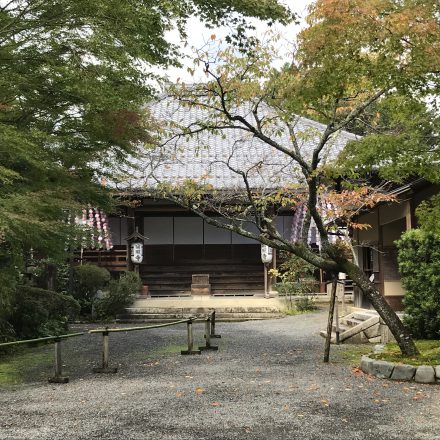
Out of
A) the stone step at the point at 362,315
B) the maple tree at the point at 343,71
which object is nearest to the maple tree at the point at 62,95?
the maple tree at the point at 343,71

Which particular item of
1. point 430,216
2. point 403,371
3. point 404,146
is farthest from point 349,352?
point 404,146

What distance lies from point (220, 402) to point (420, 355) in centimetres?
333

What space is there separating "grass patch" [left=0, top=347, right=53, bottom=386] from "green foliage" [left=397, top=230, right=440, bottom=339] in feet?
21.8

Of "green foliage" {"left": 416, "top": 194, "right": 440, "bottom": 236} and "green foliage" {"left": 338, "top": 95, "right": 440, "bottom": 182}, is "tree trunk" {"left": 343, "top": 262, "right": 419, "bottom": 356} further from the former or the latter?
"green foliage" {"left": 338, "top": 95, "right": 440, "bottom": 182}

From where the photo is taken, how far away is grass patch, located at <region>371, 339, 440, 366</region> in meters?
6.98

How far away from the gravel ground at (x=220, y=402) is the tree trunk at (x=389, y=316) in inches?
31.1

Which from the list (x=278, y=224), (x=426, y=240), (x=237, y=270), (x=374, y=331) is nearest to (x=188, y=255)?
(x=237, y=270)

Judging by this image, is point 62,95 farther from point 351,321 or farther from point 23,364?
point 351,321

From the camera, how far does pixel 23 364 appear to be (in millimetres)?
8961

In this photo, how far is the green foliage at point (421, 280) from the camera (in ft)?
29.6

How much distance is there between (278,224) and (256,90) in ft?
44.2

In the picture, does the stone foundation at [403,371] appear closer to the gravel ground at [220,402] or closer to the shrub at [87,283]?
the gravel ground at [220,402]

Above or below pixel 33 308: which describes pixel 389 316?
above

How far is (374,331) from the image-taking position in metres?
10.9
